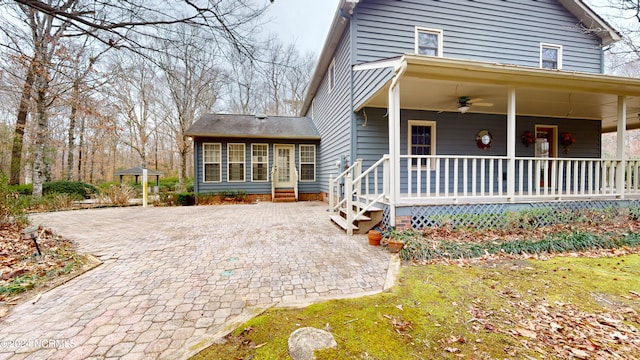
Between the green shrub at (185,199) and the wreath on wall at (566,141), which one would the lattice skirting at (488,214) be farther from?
the green shrub at (185,199)

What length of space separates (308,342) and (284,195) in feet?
30.8

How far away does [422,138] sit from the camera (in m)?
7.39

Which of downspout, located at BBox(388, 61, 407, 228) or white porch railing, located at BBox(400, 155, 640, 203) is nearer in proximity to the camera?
downspout, located at BBox(388, 61, 407, 228)

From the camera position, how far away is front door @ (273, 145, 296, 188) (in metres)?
11.5

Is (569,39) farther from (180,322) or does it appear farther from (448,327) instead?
(180,322)

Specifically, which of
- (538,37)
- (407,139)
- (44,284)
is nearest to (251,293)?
(44,284)

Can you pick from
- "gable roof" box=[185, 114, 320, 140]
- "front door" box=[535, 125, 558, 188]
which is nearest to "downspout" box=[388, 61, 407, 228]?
"front door" box=[535, 125, 558, 188]

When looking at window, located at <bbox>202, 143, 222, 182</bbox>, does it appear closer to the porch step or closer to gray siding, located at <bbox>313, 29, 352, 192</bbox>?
the porch step

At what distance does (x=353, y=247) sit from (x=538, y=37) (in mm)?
9254

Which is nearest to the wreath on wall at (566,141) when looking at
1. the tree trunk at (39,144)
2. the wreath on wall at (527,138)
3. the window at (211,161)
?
the wreath on wall at (527,138)

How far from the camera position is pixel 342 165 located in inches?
305

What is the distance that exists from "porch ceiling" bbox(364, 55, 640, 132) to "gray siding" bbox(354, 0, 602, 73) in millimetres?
1731

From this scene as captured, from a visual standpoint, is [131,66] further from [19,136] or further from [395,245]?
[395,245]

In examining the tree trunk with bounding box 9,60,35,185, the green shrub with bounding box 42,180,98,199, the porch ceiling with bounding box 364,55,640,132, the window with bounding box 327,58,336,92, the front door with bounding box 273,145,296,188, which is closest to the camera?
the porch ceiling with bounding box 364,55,640,132
